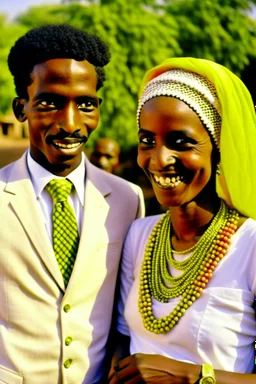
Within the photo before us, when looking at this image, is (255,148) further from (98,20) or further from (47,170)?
(98,20)

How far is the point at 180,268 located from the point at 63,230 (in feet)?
1.93

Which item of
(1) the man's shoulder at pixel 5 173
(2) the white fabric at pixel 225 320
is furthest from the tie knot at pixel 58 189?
(2) the white fabric at pixel 225 320

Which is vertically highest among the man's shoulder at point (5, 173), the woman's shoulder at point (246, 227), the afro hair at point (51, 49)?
the afro hair at point (51, 49)

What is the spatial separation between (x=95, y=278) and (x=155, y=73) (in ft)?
3.35

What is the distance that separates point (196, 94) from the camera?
95.7 inches

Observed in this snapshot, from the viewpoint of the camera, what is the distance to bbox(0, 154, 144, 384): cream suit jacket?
264 cm

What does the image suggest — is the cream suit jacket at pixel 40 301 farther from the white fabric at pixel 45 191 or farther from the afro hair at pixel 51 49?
the afro hair at pixel 51 49

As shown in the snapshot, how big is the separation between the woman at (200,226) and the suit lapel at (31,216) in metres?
0.46

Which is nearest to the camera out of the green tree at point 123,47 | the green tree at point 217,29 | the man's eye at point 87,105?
the man's eye at point 87,105

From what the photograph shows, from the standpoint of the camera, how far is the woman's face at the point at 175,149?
2402 mm

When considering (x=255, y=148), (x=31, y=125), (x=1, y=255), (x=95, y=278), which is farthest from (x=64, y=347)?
(x=255, y=148)

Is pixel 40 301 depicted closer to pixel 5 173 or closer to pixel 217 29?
pixel 5 173

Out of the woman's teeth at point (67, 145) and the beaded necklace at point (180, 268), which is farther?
the woman's teeth at point (67, 145)

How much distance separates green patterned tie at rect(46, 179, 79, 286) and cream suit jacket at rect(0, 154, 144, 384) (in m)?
0.05
